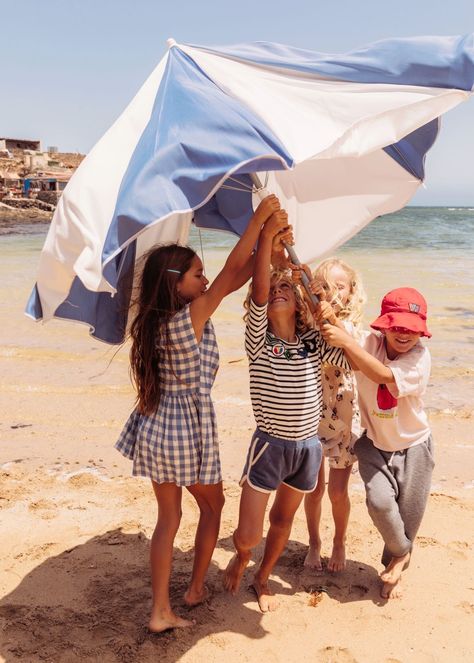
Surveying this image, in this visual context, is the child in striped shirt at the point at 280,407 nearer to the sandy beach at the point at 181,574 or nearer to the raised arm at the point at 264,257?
the raised arm at the point at 264,257

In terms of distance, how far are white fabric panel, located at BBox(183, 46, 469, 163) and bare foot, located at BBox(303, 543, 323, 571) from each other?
7.14 feet

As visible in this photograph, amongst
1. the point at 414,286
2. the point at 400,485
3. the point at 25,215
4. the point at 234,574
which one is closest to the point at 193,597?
the point at 234,574

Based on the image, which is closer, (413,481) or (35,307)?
(35,307)

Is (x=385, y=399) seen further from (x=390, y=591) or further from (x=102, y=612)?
(x=102, y=612)

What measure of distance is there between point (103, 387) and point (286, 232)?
4244mm

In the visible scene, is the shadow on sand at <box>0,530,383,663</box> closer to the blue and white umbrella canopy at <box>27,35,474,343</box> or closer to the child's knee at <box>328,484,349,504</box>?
the child's knee at <box>328,484,349,504</box>

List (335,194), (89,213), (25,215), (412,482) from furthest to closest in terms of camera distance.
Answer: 1. (25,215)
2. (335,194)
3. (412,482)
4. (89,213)

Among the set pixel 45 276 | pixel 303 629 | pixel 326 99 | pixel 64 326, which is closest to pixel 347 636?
pixel 303 629

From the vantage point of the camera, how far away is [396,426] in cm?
312

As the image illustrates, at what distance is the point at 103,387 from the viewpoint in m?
6.64

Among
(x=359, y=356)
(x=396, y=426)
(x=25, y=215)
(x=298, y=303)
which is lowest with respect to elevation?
(x=25, y=215)

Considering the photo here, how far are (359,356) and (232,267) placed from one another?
73cm

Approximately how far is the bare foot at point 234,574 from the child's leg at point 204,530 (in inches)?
5.9

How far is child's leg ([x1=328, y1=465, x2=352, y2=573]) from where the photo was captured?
3.45 meters
